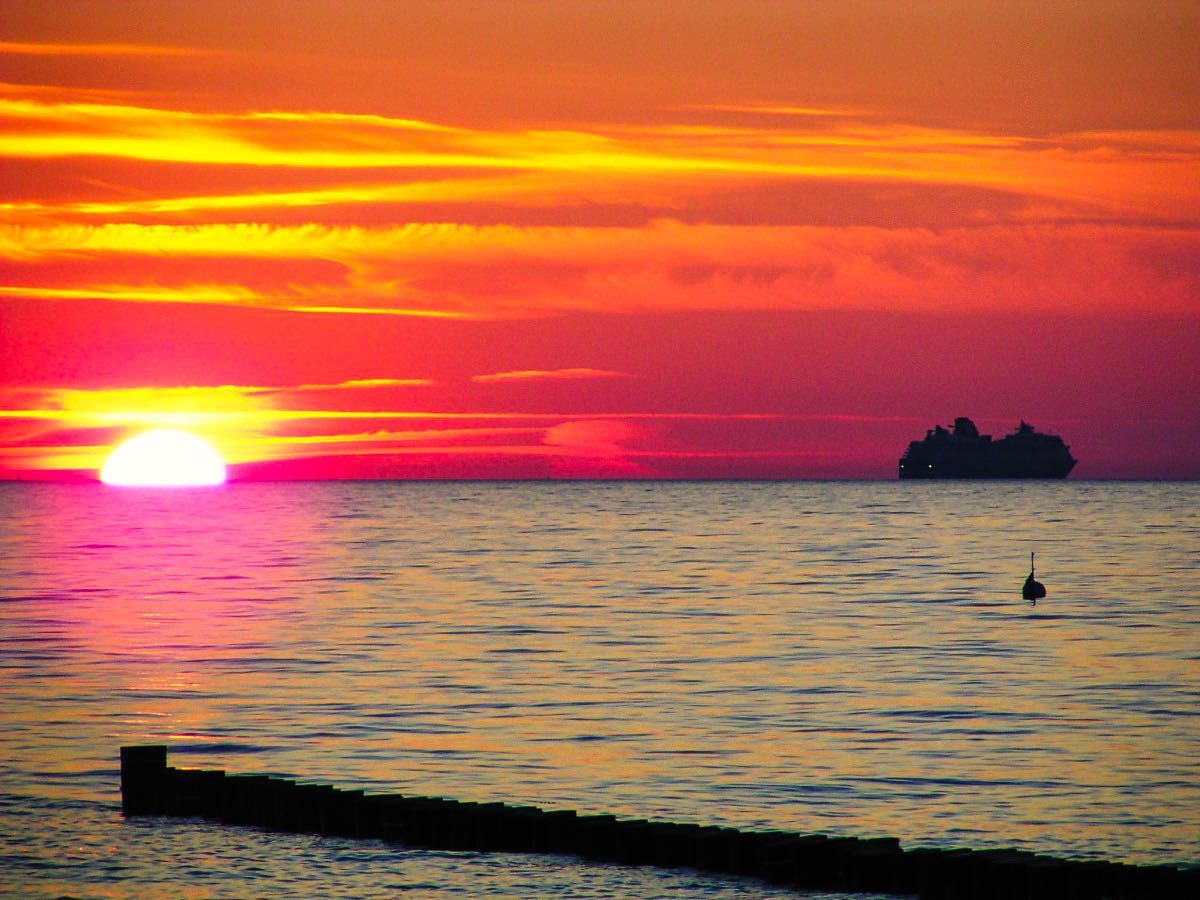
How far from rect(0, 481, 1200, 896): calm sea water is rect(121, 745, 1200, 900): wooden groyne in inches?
18.7

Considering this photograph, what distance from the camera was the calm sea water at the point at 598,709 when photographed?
23641mm

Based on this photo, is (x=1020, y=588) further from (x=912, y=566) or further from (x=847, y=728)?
(x=847, y=728)

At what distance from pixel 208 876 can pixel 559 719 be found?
47.9 feet

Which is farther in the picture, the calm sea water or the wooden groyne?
the calm sea water

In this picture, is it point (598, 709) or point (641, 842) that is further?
point (598, 709)

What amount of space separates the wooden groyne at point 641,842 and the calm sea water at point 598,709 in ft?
1.56

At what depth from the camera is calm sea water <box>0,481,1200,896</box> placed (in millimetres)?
23641

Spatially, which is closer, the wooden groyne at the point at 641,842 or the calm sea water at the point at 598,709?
the wooden groyne at the point at 641,842

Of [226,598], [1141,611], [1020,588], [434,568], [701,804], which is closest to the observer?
[701,804]

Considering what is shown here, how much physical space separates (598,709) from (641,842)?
15161mm

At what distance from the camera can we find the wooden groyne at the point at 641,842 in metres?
19.3

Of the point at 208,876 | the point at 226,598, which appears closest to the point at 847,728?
the point at 208,876

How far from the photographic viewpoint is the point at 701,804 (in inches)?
1053

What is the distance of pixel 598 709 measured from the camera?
37094mm
